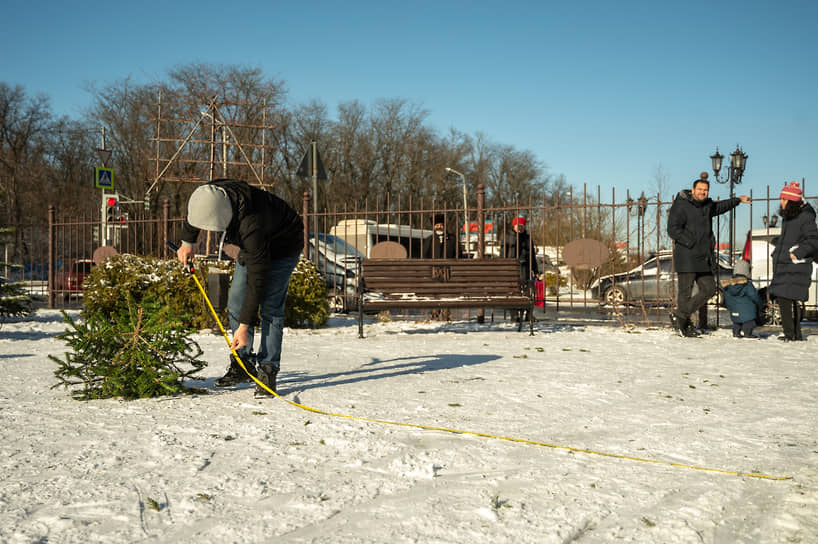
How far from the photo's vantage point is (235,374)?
5.67 meters

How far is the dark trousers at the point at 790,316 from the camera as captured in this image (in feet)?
29.3

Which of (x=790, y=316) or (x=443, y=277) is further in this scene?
(x=443, y=277)

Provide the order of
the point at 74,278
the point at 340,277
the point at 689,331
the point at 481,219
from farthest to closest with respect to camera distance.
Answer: the point at 74,278 → the point at 340,277 → the point at 481,219 → the point at 689,331

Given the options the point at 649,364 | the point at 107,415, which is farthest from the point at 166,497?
the point at 649,364

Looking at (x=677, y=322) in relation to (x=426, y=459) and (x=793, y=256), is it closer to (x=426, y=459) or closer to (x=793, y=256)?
(x=793, y=256)

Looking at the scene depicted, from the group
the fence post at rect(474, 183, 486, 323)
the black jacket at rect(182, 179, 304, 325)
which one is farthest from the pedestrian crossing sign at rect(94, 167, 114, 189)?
the black jacket at rect(182, 179, 304, 325)

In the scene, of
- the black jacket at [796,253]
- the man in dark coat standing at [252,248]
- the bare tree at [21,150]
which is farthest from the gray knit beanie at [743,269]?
the bare tree at [21,150]

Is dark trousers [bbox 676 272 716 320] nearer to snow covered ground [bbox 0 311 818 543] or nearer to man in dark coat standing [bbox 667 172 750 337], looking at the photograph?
man in dark coat standing [bbox 667 172 750 337]

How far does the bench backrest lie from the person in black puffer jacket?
3.32m

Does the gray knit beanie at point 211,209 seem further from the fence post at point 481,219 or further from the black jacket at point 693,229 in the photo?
the fence post at point 481,219

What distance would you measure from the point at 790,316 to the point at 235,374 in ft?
23.2

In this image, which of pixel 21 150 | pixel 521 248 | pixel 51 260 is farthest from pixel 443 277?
pixel 21 150

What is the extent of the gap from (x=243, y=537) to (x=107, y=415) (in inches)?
94.9

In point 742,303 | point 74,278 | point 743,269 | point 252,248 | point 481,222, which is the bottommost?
point 742,303
